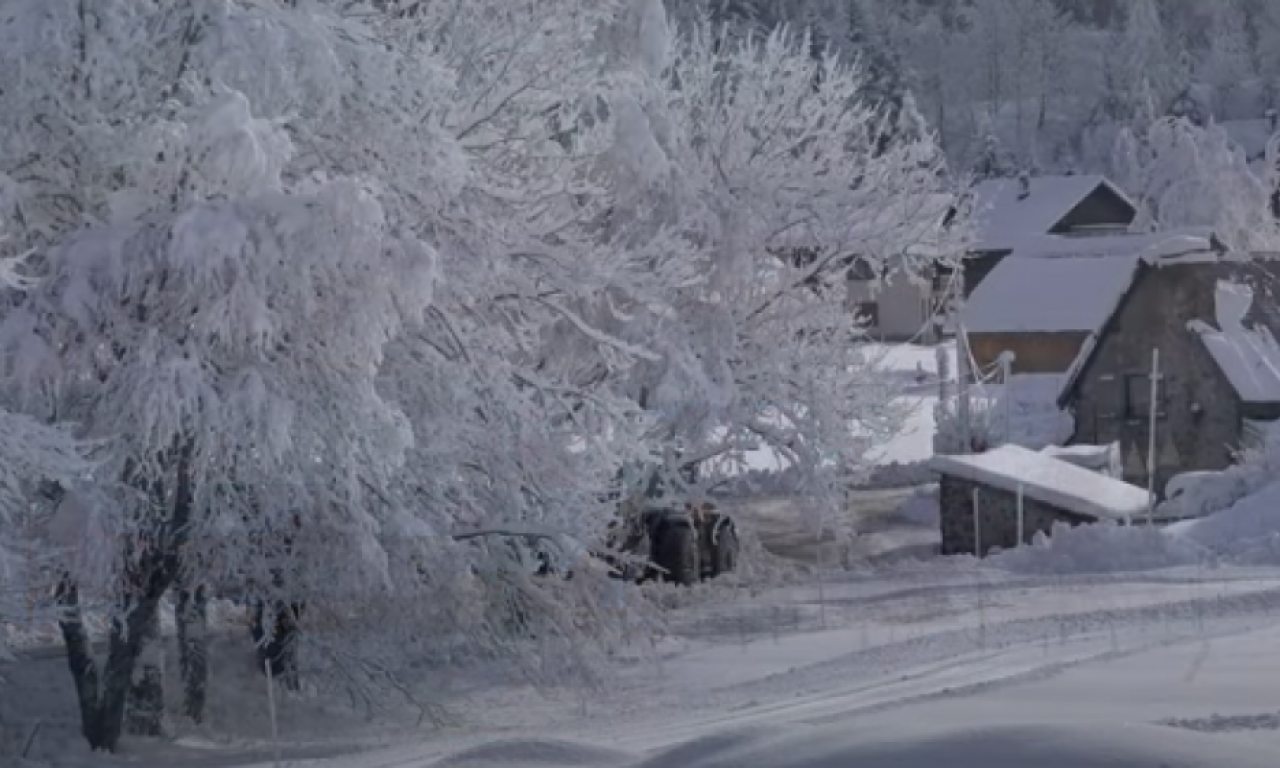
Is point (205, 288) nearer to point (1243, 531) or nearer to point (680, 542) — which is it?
point (680, 542)

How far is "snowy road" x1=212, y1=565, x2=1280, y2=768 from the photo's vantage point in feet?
34.6

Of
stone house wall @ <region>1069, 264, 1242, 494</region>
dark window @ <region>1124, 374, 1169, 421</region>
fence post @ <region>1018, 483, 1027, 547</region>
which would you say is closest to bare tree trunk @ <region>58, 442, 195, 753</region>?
fence post @ <region>1018, 483, 1027, 547</region>

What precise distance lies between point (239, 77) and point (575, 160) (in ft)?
23.3

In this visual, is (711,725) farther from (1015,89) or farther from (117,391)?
(1015,89)

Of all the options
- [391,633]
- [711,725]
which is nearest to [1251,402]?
[391,633]

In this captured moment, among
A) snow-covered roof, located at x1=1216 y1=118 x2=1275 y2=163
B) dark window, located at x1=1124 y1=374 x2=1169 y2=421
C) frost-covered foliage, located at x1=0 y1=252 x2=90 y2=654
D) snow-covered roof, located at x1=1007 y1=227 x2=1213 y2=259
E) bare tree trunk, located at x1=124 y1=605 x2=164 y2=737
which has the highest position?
snow-covered roof, located at x1=1216 y1=118 x2=1275 y2=163

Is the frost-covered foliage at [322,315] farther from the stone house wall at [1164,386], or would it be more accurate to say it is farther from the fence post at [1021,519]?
the stone house wall at [1164,386]

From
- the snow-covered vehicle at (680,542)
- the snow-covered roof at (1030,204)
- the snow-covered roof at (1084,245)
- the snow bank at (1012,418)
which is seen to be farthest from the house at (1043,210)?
the snow-covered vehicle at (680,542)

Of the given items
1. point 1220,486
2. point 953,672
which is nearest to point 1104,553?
point 1220,486

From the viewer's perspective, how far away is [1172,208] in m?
88.4

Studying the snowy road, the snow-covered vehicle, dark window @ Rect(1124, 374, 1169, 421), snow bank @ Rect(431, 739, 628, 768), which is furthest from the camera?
dark window @ Rect(1124, 374, 1169, 421)

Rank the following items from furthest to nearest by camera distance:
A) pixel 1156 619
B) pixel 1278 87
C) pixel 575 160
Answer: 1. pixel 1278 87
2. pixel 575 160
3. pixel 1156 619

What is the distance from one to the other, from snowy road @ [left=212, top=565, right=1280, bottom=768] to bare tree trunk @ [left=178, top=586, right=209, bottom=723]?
2.33 metres

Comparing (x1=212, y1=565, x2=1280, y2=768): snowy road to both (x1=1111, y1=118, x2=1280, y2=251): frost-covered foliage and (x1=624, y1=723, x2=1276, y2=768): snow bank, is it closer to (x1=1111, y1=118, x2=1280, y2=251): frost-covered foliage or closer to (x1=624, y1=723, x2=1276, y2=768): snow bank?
(x1=624, y1=723, x2=1276, y2=768): snow bank
